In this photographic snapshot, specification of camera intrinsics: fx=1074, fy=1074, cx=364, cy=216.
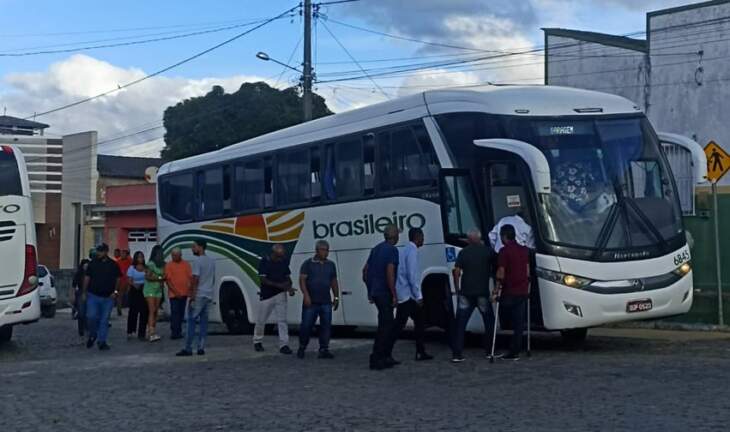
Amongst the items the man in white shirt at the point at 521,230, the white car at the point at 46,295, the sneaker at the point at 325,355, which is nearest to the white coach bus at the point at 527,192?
the man in white shirt at the point at 521,230

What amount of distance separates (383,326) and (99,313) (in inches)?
267

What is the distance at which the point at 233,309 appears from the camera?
2189cm

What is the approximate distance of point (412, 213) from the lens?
16.3 metres

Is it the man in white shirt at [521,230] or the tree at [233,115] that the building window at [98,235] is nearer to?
the tree at [233,115]

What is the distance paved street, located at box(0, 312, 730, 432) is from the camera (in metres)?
9.82

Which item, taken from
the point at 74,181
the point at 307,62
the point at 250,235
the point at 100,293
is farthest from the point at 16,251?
the point at 74,181

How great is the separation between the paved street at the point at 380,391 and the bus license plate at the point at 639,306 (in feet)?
2.04

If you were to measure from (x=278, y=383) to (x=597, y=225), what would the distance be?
4.78m

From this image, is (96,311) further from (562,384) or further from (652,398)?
(652,398)

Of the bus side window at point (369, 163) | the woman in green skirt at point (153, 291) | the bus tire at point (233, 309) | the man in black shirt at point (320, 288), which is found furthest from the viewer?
the bus tire at point (233, 309)

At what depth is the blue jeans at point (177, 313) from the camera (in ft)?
64.3

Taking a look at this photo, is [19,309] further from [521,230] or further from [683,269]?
[683,269]

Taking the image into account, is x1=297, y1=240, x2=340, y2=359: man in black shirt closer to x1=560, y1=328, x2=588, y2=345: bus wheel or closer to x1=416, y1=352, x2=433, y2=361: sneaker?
x1=416, y1=352, x2=433, y2=361: sneaker

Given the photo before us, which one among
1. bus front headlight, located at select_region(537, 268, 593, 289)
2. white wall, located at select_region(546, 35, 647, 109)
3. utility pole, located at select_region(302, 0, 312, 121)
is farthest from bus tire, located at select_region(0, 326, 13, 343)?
white wall, located at select_region(546, 35, 647, 109)
